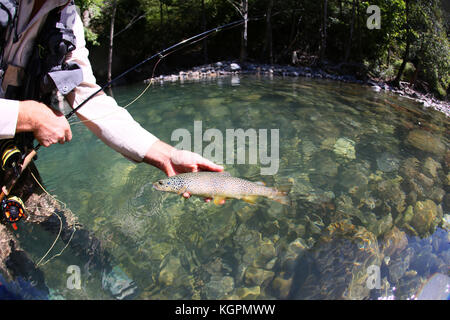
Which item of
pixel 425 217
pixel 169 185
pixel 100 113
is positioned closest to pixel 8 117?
pixel 100 113

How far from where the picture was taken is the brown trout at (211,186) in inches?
125

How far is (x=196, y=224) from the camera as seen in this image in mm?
4066

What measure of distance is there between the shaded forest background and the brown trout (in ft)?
54.4

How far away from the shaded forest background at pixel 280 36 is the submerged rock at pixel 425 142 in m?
10.0

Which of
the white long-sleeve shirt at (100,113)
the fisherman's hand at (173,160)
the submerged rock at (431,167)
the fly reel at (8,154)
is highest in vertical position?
the white long-sleeve shirt at (100,113)

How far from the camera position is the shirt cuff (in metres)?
2.20

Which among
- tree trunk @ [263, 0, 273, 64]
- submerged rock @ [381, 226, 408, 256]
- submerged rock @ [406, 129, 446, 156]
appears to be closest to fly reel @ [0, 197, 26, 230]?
submerged rock @ [381, 226, 408, 256]

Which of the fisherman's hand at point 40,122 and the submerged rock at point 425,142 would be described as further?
the submerged rock at point 425,142

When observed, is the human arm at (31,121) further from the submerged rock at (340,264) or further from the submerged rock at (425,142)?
the submerged rock at (425,142)

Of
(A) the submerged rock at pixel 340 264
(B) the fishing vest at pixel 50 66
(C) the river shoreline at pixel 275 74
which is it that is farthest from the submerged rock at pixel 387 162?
(C) the river shoreline at pixel 275 74

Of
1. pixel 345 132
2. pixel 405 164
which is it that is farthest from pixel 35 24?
pixel 345 132

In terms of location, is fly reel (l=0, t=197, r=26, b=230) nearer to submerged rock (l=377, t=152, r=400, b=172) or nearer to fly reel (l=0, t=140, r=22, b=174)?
fly reel (l=0, t=140, r=22, b=174)

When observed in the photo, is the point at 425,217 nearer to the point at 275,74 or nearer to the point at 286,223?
the point at 286,223
